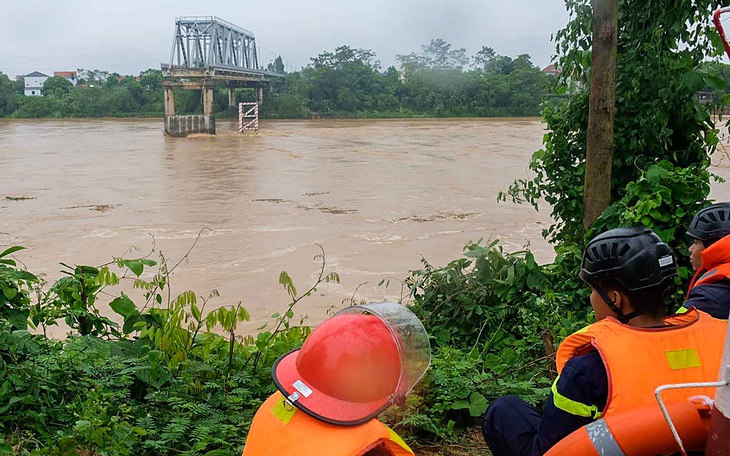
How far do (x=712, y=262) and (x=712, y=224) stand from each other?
223 millimetres

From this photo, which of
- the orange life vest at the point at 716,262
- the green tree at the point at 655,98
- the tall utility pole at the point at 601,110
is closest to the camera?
the orange life vest at the point at 716,262

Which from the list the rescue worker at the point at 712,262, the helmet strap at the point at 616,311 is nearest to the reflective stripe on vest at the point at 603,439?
the helmet strap at the point at 616,311

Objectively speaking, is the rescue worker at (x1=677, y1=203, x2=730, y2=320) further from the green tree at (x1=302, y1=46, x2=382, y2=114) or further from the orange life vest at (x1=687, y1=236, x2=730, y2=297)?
the green tree at (x1=302, y1=46, x2=382, y2=114)

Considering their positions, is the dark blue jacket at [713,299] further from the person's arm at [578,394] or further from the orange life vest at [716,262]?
the person's arm at [578,394]

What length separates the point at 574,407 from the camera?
5.32ft

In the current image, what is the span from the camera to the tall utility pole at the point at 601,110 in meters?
4.25

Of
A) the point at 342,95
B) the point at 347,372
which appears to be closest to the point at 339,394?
the point at 347,372

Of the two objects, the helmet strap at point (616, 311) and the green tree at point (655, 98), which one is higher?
the green tree at point (655, 98)

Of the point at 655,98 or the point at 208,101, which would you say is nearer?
the point at 655,98

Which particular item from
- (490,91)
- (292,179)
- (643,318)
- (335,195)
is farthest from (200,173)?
(490,91)

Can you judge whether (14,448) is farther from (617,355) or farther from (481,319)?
(481,319)

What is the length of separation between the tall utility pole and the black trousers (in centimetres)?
266

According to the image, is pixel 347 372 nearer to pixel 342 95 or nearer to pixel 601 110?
pixel 601 110

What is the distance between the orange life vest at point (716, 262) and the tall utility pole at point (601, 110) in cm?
192
